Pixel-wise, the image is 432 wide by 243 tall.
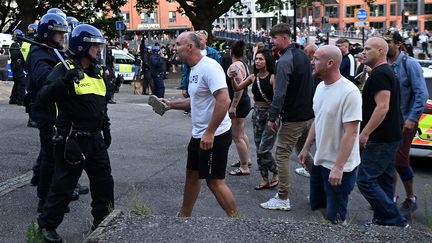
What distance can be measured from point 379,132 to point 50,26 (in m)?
3.05

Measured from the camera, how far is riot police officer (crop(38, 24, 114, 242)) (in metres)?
4.55

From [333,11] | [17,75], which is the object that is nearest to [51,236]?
[17,75]

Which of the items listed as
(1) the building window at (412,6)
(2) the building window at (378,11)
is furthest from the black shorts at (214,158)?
(2) the building window at (378,11)

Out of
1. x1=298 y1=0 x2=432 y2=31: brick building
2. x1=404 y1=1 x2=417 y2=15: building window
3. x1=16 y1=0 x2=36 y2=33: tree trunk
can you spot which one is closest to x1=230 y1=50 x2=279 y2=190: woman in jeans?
x1=16 y1=0 x2=36 y2=33: tree trunk

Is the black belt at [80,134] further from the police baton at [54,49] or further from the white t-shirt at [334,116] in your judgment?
the white t-shirt at [334,116]

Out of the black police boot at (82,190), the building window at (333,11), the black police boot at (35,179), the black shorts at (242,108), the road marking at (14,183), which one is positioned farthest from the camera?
the building window at (333,11)

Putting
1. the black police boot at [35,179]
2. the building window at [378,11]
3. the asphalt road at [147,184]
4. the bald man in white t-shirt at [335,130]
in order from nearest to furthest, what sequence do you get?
the bald man in white t-shirt at [335,130], the asphalt road at [147,184], the black police boot at [35,179], the building window at [378,11]

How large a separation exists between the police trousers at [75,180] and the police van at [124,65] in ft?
70.6

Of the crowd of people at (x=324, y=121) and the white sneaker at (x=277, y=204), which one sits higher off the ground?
the crowd of people at (x=324, y=121)

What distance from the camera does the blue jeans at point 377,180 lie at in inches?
191

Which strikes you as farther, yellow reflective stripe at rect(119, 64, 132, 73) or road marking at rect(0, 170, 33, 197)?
yellow reflective stripe at rect(119, 64, 132, 73)

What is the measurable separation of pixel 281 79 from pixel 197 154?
124 cm

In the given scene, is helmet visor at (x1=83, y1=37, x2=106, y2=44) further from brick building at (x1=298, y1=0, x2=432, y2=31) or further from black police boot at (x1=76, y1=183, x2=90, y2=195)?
brick building at (x1=298, y1=0, x2=432, y2=31)

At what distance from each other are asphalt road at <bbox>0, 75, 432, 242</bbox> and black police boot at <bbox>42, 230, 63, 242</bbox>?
229mm
